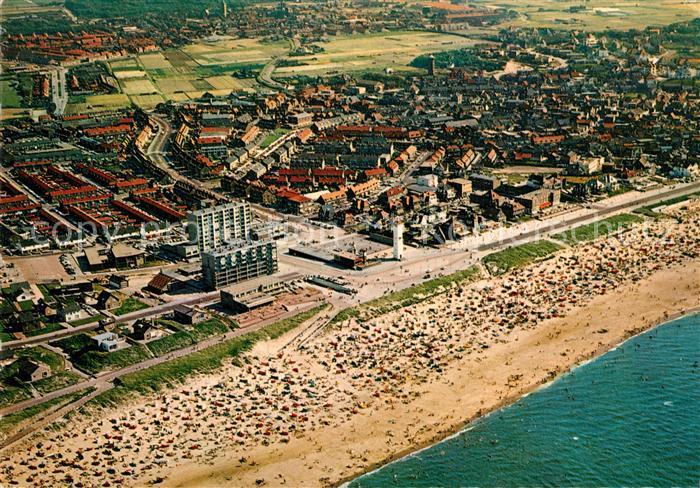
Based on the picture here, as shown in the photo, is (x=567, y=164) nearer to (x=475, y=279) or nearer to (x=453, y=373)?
(x=475, y=279)

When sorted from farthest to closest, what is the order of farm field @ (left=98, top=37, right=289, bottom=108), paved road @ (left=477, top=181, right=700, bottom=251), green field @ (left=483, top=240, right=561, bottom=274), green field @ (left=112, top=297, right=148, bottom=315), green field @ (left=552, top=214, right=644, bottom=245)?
farm field @ (left=98, top=37, right=289, bottom=108) < green field @ (left=552, top=214, right=644, bottom=245) < paved road @ (left=477, top=181, right=700, bottom=251) < green field @ (left=483, top=240, right=561, bottom=274) < green field @ (left=112, top=297, right=148, bottom=315)

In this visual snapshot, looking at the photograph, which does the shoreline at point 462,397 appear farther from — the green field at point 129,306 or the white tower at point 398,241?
the green field at point 129,306

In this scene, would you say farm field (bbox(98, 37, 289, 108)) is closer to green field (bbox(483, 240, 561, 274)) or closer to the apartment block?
the apartment block

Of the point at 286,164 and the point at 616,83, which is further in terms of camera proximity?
the point at 616,83

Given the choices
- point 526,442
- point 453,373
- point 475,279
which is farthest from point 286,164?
point 526,442

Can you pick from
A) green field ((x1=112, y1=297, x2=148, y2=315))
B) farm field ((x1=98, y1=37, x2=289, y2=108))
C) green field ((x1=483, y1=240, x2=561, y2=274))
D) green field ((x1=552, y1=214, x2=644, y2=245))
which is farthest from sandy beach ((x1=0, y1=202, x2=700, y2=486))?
farm field ((x1=98, y1=37, x2=289, y2=108))
